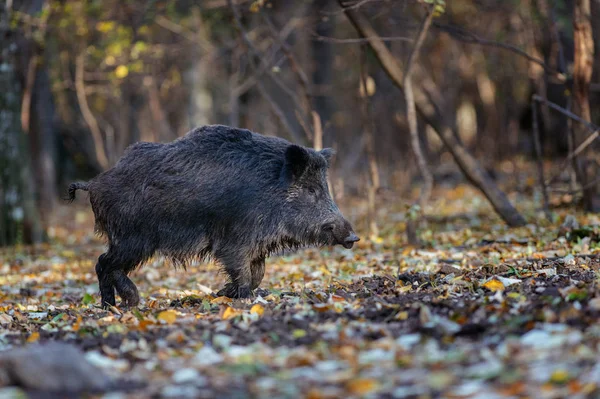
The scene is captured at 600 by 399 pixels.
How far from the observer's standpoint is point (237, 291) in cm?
778

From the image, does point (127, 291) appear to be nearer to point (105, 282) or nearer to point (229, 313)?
point (105, 282)

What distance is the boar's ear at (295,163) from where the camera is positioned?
7883mm

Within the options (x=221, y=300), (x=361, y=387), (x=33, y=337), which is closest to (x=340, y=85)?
(x=221, y=300)

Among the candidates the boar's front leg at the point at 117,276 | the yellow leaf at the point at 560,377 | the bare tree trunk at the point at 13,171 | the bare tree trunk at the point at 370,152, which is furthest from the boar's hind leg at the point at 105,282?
the bare tree trunk at the point at 13,171

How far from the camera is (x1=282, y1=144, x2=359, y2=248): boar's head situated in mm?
7980

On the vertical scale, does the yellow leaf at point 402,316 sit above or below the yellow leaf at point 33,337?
below

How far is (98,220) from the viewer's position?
8.16 metres

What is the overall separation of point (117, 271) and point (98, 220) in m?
0.55

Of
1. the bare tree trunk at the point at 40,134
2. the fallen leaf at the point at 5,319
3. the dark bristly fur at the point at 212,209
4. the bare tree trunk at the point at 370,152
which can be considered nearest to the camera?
the fallen leaf at the point at 5,319

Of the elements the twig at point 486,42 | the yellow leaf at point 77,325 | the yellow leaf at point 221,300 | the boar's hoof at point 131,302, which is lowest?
the boar's hoof at point 131,302

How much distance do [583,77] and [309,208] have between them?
5115 mm

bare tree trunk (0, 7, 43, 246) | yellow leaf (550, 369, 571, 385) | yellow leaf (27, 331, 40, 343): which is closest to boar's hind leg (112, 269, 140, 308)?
yellow leaf (27, 331, 40, 343)

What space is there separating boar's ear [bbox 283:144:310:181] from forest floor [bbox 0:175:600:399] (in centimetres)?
111

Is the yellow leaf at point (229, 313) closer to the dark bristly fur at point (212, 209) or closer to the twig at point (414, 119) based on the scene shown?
the dark bristly fur at point (212, 209)
